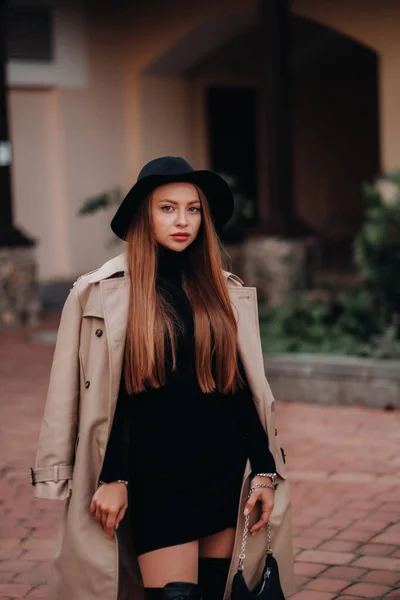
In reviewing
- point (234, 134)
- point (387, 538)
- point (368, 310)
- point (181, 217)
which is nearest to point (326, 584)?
point (387, 538)

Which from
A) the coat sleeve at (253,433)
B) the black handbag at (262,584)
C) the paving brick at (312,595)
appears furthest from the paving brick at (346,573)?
the coat sleeve at (253,433)

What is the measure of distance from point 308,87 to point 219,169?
223 centimetres

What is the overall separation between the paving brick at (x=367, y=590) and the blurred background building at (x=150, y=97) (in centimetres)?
696

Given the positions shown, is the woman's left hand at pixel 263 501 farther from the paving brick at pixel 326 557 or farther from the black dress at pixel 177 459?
the paving brick at pixel 326 557

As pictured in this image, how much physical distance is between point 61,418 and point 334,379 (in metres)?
4.37

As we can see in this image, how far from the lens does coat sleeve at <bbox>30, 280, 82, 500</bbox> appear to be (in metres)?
2.81

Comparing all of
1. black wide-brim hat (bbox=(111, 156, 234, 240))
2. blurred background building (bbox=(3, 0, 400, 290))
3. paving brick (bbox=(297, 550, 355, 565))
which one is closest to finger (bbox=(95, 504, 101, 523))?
black wide-brim hat (bbox=(111, 156, 234, 240))

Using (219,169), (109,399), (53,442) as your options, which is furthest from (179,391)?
(219,169)

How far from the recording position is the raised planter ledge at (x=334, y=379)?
6801mm

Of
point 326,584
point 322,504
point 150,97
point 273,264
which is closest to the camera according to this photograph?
point 326,584

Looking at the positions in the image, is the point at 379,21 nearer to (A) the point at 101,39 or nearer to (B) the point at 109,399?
(A) the point at 101,39

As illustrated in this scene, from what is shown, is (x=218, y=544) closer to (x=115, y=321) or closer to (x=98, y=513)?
(x=98, y=513)

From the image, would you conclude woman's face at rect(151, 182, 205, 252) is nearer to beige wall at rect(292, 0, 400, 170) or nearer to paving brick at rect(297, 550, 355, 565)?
paving brick at rect(297, 550, 355, 565)

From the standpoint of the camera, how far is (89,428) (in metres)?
2.74
